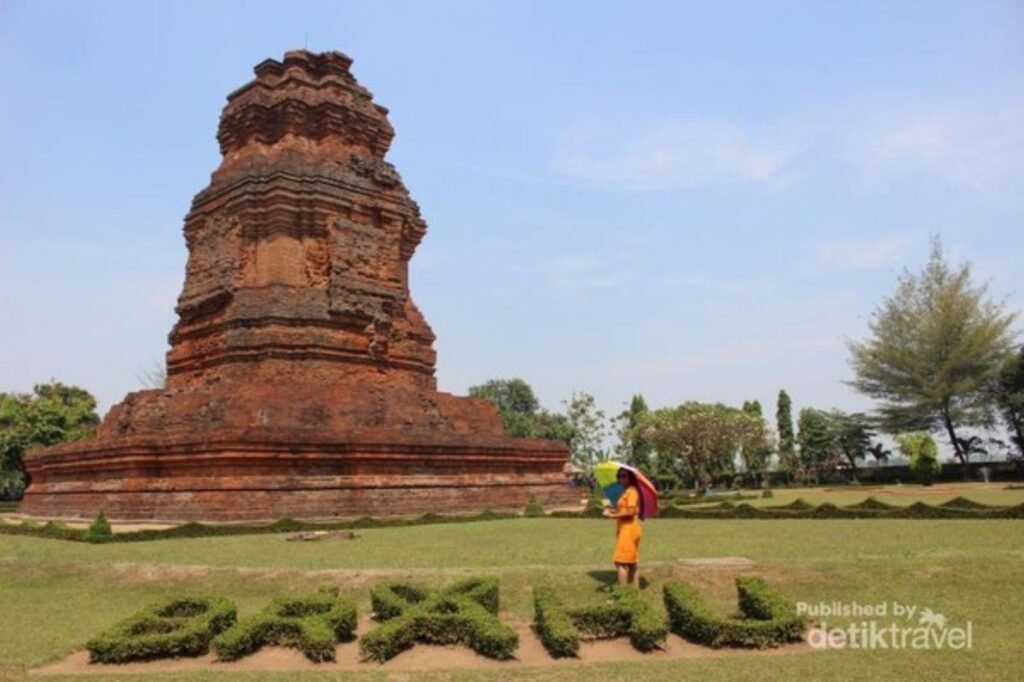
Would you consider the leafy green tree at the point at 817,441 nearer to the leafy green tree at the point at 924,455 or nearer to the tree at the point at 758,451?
the tree at the point at 758,451

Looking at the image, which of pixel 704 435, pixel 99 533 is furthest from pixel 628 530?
pixel 704 435

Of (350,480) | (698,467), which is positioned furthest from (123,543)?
(698,467)

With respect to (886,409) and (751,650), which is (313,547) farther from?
(886,409)

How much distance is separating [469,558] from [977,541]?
20.9 ft

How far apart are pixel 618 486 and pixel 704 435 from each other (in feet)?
114

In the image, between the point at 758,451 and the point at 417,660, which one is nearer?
the point at 417,660

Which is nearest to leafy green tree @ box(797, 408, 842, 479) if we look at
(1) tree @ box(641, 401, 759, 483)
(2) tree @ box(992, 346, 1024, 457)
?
(1) tree @ box(641, 401, 759, 483)

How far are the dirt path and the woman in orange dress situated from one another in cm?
102

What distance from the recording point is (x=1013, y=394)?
39031 millimetres

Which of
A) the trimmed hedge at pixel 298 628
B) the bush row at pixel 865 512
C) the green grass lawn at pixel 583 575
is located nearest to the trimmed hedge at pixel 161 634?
the trimmed hedge at pixel 298 628

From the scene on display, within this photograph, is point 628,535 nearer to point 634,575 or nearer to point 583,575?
point 634,575

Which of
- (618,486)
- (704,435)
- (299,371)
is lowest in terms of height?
(618,486)

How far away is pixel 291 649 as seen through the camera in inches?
267

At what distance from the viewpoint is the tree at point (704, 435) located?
4216 centimetres
